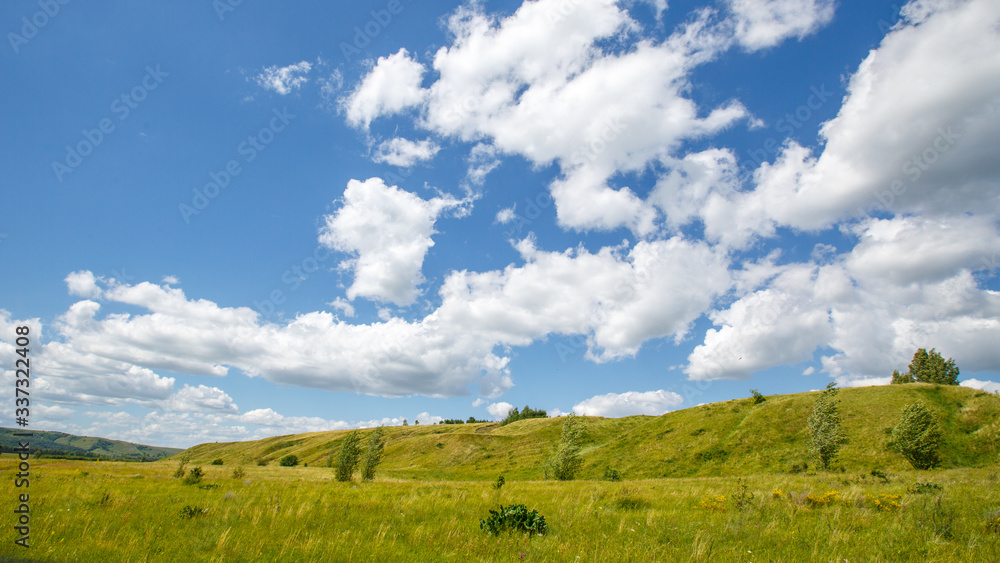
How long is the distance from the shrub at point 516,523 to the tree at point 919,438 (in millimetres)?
46023

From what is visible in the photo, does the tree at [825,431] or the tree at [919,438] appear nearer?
the tree at [919,438]

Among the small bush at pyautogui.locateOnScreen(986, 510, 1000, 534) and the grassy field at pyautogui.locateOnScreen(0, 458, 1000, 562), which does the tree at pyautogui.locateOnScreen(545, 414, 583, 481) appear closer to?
the grassy field at pyautogui.locateOnScreen(0, 458, 1000, 562)

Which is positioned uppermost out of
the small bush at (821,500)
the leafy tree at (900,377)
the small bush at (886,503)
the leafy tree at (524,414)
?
the leafy tree at (900,377)

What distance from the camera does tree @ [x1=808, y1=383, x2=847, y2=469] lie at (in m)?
36.5

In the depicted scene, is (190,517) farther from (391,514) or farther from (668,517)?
(668,517)

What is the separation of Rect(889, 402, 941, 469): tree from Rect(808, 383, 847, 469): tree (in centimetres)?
486

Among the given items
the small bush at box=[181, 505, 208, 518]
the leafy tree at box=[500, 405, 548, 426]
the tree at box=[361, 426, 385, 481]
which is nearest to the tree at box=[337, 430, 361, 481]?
the tree at box=[361, 426, 385, 481]

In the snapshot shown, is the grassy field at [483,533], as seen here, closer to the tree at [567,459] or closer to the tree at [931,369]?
the tree at [567,459]

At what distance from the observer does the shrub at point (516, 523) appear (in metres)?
8.18

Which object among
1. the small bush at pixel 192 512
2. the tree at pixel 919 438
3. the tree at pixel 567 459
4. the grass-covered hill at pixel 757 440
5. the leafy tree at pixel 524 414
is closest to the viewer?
the small bush at pixel 192 512

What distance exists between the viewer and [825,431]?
121 ft

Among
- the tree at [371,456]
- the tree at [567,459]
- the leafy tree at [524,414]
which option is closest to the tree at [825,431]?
the tree at [567,459]

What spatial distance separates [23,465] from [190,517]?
3.52 meters

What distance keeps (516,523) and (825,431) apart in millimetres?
42568
